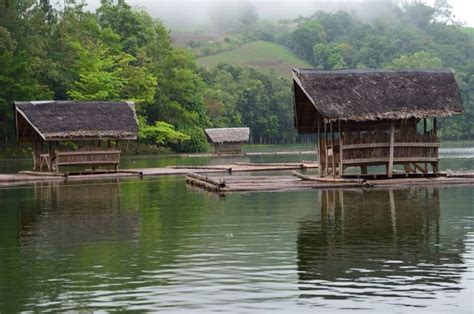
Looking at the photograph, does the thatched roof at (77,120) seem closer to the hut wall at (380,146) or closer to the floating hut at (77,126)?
the floating hut at (77,126)

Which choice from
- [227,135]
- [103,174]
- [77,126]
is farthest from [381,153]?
[227,135]

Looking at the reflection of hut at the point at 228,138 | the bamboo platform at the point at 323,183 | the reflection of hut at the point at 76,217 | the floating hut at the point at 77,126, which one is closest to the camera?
the reflection of hut at the point at 76,217

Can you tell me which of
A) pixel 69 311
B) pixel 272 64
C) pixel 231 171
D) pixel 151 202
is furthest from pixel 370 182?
pixel 272 64

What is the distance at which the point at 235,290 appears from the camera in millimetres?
9344

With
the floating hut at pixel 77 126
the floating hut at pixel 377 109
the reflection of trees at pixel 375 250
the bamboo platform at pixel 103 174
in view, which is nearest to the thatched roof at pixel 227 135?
the bamboo platform at pixel 103 174

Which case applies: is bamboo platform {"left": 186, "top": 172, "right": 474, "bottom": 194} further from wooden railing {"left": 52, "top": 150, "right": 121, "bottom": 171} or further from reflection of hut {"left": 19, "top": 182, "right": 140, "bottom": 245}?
wooden railing {"left": 52, "top": 150, "right": 121, "bottom": 171}

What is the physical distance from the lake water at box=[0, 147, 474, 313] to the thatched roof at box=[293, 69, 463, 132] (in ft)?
14.5

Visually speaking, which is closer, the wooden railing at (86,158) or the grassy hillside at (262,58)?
the wooden railing at (86,158)

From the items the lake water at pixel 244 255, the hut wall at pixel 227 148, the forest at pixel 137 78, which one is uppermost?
the forest at pixel 137 78

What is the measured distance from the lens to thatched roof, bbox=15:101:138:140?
34125 mm

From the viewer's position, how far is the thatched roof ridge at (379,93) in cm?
2438

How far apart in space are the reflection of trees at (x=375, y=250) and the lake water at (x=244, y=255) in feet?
0.08

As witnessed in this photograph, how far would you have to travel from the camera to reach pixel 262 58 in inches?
7298

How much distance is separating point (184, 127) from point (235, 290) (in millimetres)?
66042
